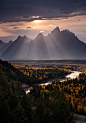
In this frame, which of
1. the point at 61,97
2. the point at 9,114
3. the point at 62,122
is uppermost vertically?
the point at 61,97

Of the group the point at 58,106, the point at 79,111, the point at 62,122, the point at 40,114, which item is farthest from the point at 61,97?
the point at 79,111

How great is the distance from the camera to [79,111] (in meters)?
113

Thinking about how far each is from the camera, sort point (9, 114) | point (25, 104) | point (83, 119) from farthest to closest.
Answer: point (83, 119) < point (25, 104) < point (9, 114)

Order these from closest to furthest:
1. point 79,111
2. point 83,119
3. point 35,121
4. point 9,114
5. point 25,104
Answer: point 9,114
point 35,121
point 25,104
point 83,119
point 79,111

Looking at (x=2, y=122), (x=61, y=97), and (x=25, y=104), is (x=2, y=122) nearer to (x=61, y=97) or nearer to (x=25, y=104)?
(x=25, y=104)

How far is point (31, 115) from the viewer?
42344 mm

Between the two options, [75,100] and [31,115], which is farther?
[75,100]

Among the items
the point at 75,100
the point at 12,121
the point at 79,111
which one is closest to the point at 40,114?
the point at 12,121

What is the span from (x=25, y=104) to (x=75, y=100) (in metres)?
96.5

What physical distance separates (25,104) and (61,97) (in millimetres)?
11116

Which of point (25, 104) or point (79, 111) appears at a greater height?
point (25, 104)

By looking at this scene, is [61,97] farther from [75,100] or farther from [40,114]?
[75,100]

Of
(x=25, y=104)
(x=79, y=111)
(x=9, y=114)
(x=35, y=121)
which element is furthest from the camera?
(x=79, y=111)

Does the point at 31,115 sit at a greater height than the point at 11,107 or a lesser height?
lesser
